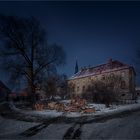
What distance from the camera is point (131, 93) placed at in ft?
49.2

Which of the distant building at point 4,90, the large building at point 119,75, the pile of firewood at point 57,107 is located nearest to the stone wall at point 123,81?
the large building at point 119,75

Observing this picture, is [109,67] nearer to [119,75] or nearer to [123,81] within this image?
[119,75]

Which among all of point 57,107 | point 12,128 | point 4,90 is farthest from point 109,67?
point 4,90

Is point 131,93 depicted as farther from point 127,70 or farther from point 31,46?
point 31,46

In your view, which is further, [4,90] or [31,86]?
[4,90]

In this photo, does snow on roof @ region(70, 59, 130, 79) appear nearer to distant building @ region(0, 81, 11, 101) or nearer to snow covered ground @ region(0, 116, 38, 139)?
snow covered ground @ region(0, 116, 38, 139)

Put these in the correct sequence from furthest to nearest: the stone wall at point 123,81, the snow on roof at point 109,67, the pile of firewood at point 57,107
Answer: the stone wall at point 123,81, the snow on roof at point 109,67, the pile of firewood at point 57,107

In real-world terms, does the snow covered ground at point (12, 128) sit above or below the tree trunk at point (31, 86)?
below

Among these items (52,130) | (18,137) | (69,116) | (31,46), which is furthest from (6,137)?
(31,46)

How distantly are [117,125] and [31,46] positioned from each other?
1047 centimetres

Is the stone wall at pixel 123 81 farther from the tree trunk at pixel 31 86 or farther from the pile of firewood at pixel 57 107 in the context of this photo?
the tree trunk at pixel 31 86

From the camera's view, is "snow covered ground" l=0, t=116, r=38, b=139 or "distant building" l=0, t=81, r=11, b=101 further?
"distant building" l=0, t=81, r=11, b=101

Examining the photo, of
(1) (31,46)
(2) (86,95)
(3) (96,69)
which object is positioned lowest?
(2) (86,95)

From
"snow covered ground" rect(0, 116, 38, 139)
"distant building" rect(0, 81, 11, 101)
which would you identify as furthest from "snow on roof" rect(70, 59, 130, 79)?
"distant building" rect(0, 81, 11, 101)
